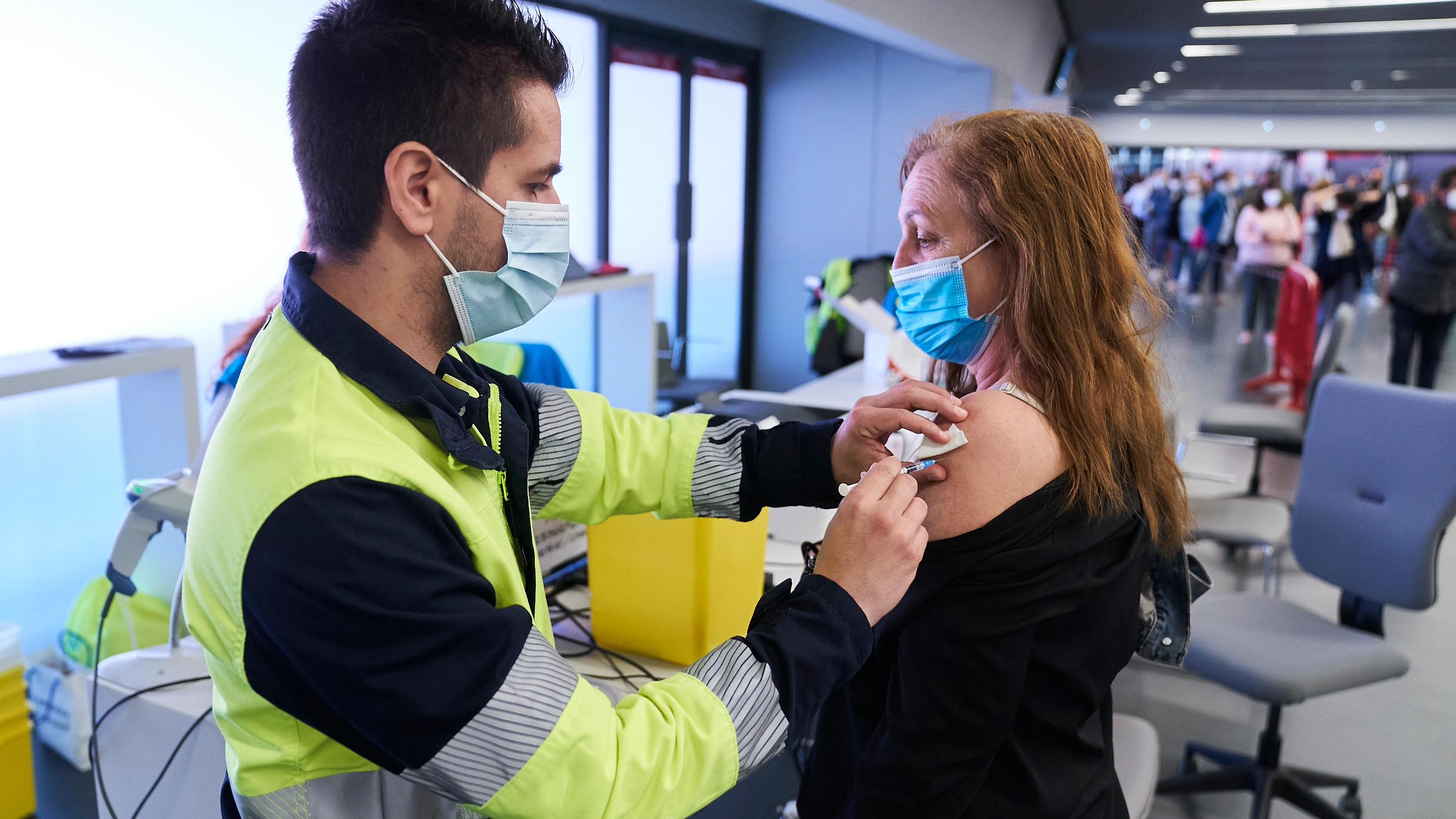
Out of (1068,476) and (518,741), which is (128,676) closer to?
(518,741)

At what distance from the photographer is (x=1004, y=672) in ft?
3.32

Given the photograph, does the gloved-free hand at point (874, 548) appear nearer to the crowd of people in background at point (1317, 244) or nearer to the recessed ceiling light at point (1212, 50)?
the crowd of people in background at point (1317, 244)

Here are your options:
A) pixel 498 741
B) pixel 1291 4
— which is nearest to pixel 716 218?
pixel 1291 4

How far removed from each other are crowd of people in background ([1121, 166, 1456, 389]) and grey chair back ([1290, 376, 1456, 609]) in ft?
1.81

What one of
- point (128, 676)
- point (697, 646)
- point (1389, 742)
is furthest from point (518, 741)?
point (1389, 742)

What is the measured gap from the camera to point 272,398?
746 millimetres

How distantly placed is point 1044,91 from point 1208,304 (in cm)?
538

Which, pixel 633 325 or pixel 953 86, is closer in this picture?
pixel 633 325

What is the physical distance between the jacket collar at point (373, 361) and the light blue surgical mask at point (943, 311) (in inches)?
24.4

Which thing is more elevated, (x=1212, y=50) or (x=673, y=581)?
(x=1212, y=50)

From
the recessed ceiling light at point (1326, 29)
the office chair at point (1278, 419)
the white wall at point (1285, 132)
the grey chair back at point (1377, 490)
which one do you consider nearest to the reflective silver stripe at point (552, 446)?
the grey chair back at point (1377, 490)

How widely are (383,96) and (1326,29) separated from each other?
9.45 meters

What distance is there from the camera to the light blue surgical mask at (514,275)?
0.90 m

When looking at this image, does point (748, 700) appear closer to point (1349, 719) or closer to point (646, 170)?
point (1349, 719)
